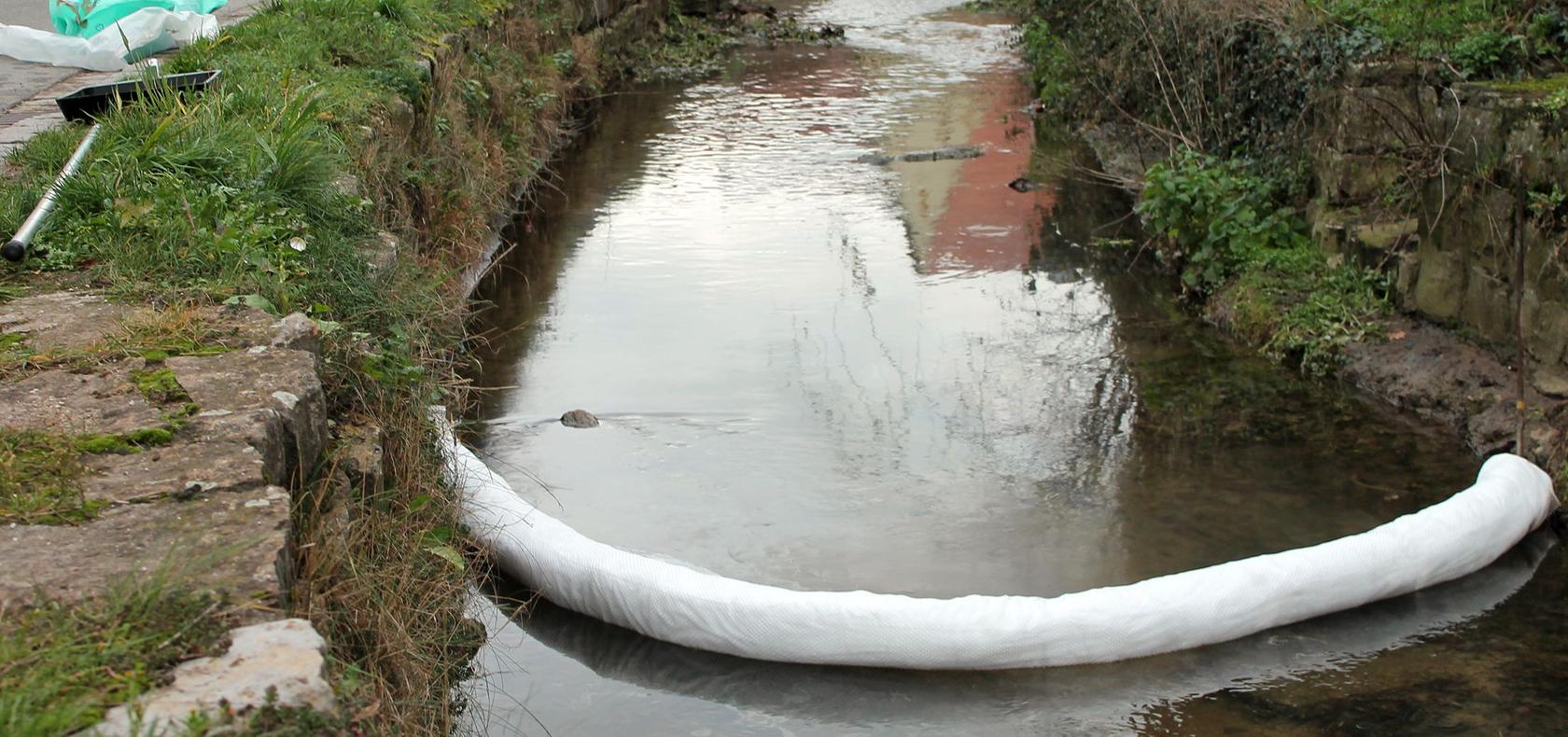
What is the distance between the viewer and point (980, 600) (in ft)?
15.1

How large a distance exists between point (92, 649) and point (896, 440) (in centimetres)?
424

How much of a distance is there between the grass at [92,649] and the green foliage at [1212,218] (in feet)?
21.0

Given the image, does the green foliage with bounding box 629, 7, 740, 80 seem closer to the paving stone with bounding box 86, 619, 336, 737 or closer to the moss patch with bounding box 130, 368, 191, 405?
the moss patch with bounding box 130, 368, 191, 405

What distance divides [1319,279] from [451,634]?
203 inches

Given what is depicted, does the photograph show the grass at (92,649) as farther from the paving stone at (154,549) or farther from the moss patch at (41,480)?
the moss patch at (41,480)

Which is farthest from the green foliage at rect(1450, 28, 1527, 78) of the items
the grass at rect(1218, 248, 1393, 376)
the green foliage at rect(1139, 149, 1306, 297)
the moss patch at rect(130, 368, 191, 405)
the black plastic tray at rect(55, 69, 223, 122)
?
the moss patch at rect(130, 368, 191, 405)

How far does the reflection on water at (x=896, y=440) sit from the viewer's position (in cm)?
456

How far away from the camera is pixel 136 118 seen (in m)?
5.22

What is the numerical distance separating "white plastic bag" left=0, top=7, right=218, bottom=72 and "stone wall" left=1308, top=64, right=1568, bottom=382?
5.97 m

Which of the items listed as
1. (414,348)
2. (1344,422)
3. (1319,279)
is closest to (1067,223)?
(1319,279)

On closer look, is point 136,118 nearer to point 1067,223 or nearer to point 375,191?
point 375,191

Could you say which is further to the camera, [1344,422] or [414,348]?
[1344,422]

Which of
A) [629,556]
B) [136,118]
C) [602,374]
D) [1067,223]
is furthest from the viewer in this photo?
[1067,223]

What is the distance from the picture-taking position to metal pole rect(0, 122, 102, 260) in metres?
4.20
